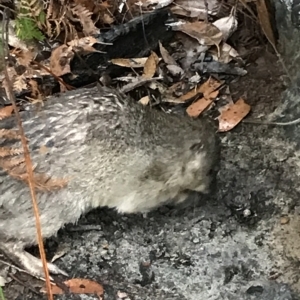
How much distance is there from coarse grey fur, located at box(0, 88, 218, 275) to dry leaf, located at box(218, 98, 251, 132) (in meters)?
0.46

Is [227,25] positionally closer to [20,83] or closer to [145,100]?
[145,100]

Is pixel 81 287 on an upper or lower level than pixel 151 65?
lower

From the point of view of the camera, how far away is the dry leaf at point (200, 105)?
504cm

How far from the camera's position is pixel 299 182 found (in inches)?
178

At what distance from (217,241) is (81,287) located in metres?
0.84

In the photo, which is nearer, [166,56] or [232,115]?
[232,115]

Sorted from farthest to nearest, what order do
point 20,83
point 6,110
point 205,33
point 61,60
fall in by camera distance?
point 205,33
point 61,60
point 6,110
point 20,83

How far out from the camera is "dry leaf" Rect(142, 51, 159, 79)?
520cm

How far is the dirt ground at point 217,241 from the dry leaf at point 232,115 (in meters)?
0.09

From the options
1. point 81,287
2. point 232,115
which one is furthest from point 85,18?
point 81,287

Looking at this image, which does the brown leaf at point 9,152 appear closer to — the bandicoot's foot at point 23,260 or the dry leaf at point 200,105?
the bandicoot's foot at point 23,260

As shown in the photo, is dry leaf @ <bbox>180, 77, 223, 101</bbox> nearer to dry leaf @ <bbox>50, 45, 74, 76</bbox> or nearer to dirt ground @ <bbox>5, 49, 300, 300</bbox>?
dirt ground @ <bbox>5, 49, 300, 300</bbox>

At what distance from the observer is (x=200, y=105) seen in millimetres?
5074

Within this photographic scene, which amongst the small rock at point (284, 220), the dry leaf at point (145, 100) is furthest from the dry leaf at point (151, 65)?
the small rock at point (284, 220)
